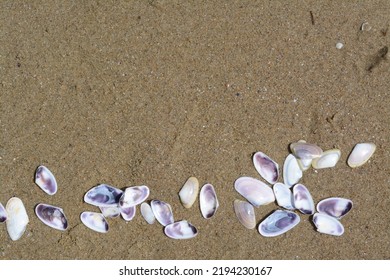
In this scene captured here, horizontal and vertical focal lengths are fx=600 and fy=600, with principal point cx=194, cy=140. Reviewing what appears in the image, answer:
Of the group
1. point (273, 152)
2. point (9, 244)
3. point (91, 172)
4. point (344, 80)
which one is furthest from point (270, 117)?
point (9, 244)

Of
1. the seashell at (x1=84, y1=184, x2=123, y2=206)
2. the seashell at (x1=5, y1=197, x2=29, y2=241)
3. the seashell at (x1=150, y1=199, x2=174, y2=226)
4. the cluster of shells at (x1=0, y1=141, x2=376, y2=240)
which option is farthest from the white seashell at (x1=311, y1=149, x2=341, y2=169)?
the seashell at (x1=5, y1=197, x2=29, y2=241)

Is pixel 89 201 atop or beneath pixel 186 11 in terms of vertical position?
beneath

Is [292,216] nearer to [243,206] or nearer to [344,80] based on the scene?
[243,206]

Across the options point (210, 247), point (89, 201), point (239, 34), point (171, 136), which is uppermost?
point (239, 34)

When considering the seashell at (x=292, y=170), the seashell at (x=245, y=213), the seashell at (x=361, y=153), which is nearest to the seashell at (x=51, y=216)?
the seashell at (x=245, y=213)

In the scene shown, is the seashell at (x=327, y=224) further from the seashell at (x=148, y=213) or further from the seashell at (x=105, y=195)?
the seashell at (x=105, y=195)

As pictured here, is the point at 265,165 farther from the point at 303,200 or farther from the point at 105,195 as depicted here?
the point at 105,195
